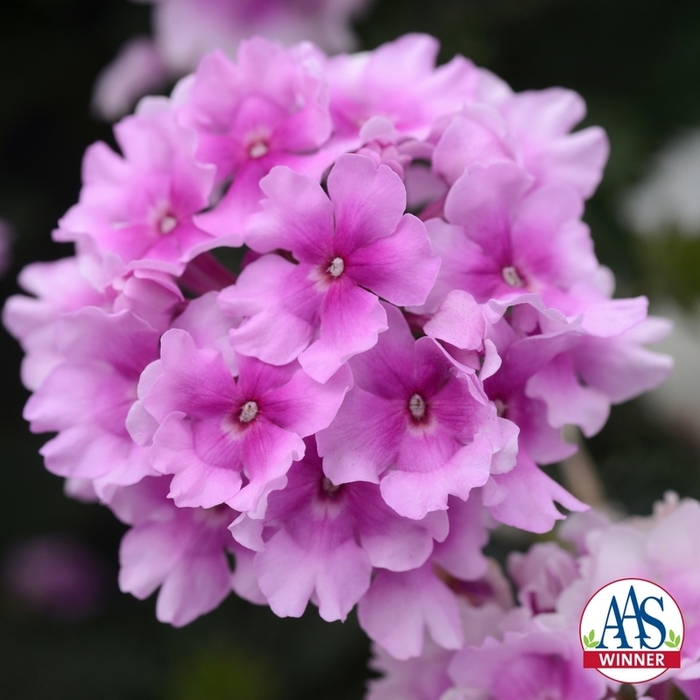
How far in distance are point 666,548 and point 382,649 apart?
10.3 inches

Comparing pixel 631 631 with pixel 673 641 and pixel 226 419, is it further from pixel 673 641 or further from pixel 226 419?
pixel 226 419

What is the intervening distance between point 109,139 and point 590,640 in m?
1.30

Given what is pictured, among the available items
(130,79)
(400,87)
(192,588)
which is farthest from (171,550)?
(130,79)

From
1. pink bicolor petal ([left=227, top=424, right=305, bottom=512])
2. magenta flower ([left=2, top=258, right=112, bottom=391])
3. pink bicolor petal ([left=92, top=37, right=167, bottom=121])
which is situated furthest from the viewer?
pink bicolor petal ([left=92, top=37, right=167, bottom=121])

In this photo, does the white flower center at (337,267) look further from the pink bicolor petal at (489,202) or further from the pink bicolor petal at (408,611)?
the pink bicolor petal at (408,611)

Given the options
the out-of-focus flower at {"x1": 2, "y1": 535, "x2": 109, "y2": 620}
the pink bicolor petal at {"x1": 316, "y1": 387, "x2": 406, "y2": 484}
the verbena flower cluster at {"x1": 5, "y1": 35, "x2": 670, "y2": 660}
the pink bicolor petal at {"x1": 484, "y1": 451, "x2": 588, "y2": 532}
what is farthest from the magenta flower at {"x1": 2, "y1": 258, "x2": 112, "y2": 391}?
the out-of-focus flower at {"x1": 2, "y1": 535, "x2": 109, "y2": 620}

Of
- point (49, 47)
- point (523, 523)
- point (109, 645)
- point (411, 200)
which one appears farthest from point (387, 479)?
point (49, 47)

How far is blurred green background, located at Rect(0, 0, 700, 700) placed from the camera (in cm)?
146

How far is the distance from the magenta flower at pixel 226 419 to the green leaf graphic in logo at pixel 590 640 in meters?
0.29

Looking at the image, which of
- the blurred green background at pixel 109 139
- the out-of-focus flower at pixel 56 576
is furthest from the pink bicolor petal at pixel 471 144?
the out-of-focus flower at pixel 56 576

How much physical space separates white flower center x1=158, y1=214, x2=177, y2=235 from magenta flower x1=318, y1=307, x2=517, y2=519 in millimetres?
234

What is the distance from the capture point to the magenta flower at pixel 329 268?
692 millimetres

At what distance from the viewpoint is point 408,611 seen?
0.77m

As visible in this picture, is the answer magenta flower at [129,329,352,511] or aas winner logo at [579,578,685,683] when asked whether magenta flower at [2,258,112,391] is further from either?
aas winner logo at [579,578,685,683]
